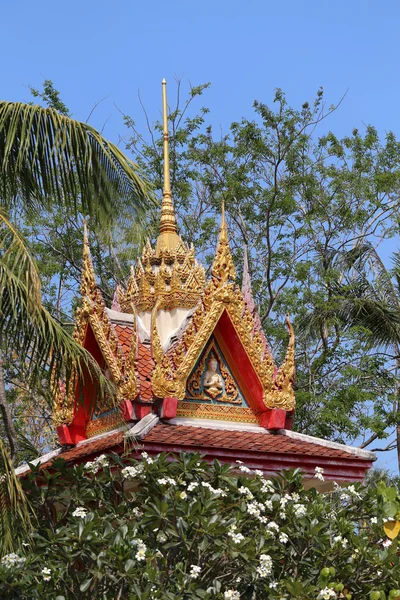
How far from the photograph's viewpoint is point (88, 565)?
307 inches

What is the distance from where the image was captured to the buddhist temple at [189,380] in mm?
9852

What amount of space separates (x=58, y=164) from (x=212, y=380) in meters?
3.09

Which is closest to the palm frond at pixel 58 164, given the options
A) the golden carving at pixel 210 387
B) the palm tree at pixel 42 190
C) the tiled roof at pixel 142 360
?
the palm tree at pixel 42 190

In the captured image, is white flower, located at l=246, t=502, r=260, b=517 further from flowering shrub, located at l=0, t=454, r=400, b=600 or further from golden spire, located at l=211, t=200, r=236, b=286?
golden spire, located at l=211, t=200, r=236, b=286

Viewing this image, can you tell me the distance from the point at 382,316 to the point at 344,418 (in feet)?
9.59

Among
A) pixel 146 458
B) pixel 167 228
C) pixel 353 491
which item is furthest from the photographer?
pixel 167 228

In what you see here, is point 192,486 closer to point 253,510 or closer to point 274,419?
point 253,510

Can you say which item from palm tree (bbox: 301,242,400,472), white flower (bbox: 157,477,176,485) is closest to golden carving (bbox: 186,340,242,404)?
white flower (bbox: 157,477,176,485)

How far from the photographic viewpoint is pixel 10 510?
7.77 m

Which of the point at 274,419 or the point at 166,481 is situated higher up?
the point at 274,419

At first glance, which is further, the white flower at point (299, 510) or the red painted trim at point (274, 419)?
the red painted trim at point (274, 419)

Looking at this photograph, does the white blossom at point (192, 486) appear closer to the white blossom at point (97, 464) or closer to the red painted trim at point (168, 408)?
the white blossom at point (97, 464)

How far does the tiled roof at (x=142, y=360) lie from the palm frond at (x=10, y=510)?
2.29 m

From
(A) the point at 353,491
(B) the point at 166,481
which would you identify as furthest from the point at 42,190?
(A) the point at 353,491
